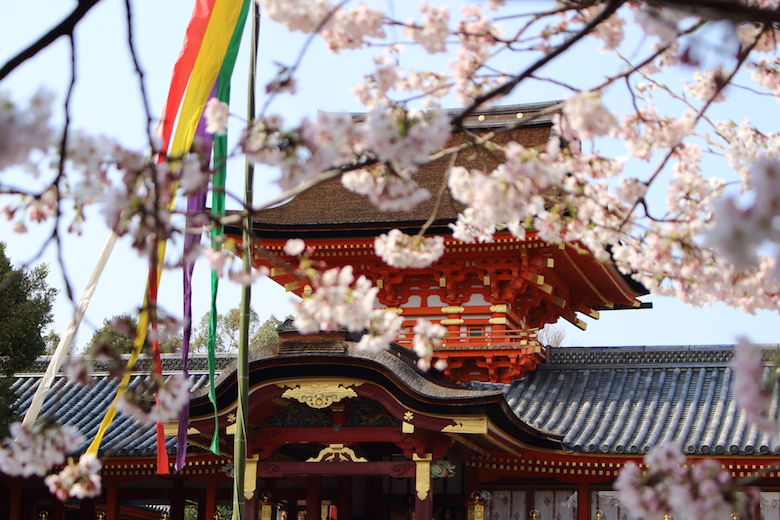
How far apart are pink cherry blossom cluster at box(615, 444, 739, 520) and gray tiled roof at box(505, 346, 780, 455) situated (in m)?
6.81

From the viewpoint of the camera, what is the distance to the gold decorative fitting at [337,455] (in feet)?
30.2

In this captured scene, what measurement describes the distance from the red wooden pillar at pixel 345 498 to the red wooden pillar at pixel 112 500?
275 cm

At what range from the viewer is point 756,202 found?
2197mm

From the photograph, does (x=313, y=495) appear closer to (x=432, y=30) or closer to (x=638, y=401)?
(x=638, y=401)

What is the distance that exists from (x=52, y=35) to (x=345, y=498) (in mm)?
8804

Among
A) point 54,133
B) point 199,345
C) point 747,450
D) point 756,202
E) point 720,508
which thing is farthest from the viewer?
point 199,345

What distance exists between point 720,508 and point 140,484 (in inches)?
418

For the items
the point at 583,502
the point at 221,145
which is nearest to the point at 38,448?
the point at 221,145

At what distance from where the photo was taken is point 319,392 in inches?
350

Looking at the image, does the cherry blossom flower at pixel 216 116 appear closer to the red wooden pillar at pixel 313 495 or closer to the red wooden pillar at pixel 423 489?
the red wooden pillar at pixel 423 489

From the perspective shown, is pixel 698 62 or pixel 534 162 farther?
pixel 534 162

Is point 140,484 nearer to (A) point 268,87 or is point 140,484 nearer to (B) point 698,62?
(A) point 268,87

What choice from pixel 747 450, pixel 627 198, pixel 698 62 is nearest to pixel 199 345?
pixel 747 450

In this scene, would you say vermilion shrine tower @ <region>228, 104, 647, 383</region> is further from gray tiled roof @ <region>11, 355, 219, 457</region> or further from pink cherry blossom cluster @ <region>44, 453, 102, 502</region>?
pink cherry blossom cluster @ <region>44, 453, 102, 502</region>
